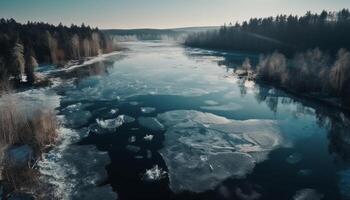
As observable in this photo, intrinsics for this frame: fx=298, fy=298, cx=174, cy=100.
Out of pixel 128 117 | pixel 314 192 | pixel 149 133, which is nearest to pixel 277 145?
pixel 314 192

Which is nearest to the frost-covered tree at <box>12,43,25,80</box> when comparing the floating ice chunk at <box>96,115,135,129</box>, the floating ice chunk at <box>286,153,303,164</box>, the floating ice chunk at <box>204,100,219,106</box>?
the floating ice chunk at <box>96,115,135,129</box>

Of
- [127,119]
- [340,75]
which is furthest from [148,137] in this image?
[340,75]

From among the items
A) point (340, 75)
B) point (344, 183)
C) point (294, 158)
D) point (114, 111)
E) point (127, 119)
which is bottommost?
point (344, 183)

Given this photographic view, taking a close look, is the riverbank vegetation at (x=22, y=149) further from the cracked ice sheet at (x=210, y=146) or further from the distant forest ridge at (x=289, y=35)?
A: the distant forest ridge at (x=289, y=35)

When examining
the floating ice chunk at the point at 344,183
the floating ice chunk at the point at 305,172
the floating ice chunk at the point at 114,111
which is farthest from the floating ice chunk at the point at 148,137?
the floating ice chunk at the point at 344,183

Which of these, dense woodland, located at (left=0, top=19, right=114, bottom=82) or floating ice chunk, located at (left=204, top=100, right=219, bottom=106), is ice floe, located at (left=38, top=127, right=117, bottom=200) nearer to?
floating ice chunk, located at (left=204, top=100, right=219, bottom=106)

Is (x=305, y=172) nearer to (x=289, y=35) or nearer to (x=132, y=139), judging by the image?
(x=132, y=139)

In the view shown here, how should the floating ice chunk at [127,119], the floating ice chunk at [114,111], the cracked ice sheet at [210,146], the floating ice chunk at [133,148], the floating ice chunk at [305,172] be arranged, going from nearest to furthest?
the cracked ice sheet at [210,146], the floating ice chunk at [305,172], the floating ice chunk at [133,148], the floating ice chunk at [127,119], the floating ice chunk at [114,111]

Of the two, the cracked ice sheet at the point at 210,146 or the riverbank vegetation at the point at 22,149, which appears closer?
the riverbank vegetation at the point at 22,149
